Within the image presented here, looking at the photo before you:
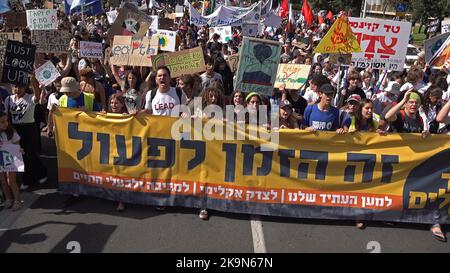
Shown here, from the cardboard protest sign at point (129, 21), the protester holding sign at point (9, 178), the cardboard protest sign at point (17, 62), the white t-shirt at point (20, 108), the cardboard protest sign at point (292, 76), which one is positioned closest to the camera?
the protester holding sign at point (9, 178)

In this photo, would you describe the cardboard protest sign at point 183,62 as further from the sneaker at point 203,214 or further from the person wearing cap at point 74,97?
the sneaker at point 203,214

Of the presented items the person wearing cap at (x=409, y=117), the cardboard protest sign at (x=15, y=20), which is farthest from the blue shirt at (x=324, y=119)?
the cardboard protest sign at (x=15, y=20)

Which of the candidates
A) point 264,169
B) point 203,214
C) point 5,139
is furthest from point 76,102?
point 264,169

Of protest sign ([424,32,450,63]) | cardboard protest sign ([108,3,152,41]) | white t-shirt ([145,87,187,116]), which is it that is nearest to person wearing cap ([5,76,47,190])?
white t-shirt ([145,87,187,116])

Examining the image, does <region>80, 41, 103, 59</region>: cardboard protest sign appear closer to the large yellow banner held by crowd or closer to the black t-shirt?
the large yellow banner held by crowd

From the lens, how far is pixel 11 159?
5113 mm

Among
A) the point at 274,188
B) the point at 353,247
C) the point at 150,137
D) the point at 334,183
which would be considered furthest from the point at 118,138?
the point at 353,247

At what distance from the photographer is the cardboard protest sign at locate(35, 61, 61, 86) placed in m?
5.97

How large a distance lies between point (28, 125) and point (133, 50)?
2384mm

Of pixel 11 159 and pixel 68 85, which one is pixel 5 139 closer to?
pixel 11 159

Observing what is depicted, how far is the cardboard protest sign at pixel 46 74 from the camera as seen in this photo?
5.97 meters

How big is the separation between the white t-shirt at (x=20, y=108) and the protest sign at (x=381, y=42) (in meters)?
4.83

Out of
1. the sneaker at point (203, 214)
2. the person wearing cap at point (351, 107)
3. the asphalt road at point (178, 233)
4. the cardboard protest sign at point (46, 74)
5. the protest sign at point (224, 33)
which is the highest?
the protest sign at point (224, 33)

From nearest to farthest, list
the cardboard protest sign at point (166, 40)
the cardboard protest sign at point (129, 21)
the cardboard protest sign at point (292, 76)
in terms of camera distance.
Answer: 1. the cardboard protest sign at point (292, 76)
2. the cardboard protest sign at point (129, 21)
3. the cardboard protest sign at point (166, 40)
